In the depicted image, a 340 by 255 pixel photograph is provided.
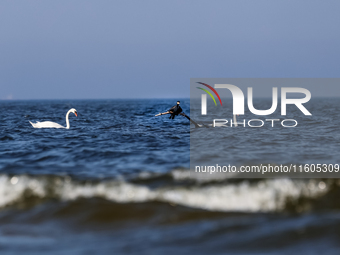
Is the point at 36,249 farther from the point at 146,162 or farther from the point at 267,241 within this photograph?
the point at 146,162

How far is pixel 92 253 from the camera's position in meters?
5.16

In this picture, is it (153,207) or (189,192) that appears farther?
(189,192)

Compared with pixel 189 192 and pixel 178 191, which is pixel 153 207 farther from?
pixel 189 192

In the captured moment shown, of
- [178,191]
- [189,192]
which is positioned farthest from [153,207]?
[189,192]

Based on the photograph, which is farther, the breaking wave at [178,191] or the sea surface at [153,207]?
the breaking wave at [178,191]

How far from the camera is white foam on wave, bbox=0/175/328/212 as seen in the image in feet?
24.6

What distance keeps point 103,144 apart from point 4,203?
6508 mm

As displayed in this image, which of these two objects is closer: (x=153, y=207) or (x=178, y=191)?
(x=153, y=207)

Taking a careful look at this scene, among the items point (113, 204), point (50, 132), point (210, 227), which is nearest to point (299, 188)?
point (210, 227)

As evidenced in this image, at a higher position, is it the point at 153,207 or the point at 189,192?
the point at 189,192

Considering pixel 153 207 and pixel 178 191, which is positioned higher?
pixel 178 191

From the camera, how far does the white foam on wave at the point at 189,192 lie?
7.49 m

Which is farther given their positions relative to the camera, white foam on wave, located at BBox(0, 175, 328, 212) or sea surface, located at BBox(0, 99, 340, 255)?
white foam on wave, located at BBox(0, 175, 328, 212)

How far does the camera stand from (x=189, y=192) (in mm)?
7973
